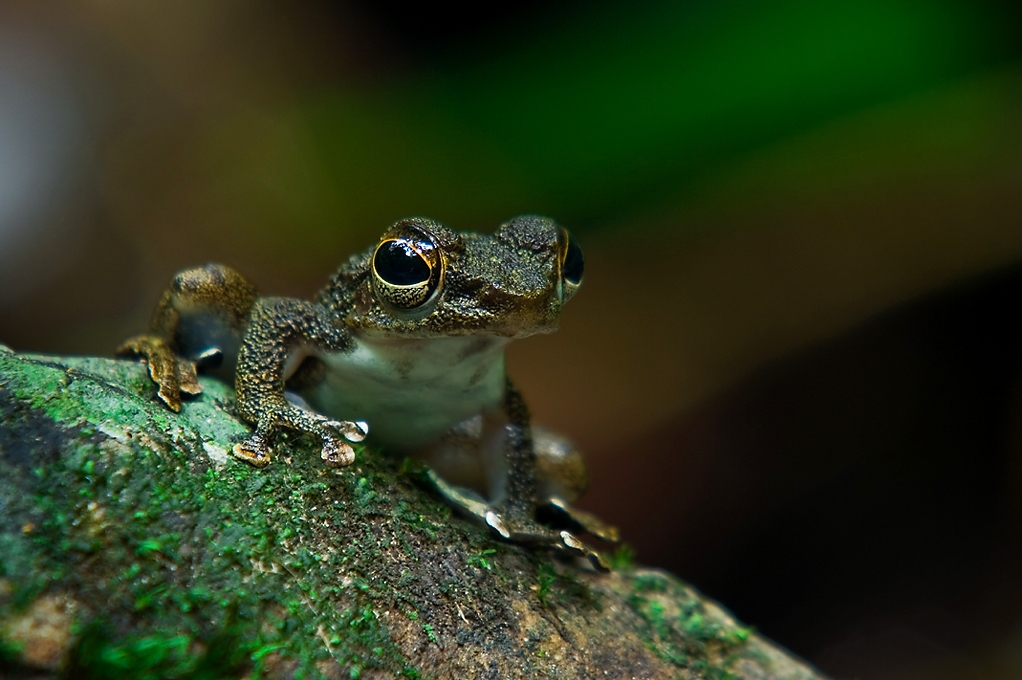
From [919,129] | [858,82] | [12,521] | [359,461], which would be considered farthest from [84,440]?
[919,129]

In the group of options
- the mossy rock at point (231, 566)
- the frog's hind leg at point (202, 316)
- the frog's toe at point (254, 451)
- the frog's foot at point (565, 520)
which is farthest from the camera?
the frog's foot at point (565, 520)

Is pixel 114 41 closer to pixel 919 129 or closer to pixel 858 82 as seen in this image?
pixel 858 82

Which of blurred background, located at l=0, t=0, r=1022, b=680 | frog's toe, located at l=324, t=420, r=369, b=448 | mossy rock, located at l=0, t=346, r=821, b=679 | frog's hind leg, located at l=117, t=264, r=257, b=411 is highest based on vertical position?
blurred background, located at l=0, t=0, r=1022, b=680

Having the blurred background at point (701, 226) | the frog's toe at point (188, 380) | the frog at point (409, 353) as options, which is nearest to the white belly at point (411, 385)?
the frog at point (409, 353)

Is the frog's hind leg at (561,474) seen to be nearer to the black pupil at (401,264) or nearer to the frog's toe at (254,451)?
the black pupil at (401,264)

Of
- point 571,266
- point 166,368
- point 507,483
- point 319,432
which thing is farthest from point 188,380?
point 571,266

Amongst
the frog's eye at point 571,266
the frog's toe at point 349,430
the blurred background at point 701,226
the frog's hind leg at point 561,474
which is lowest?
the frog's toe at point 349,430

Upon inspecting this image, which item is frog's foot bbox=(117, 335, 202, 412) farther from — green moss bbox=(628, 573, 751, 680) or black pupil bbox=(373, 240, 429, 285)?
green moss bbox=(628, 573, 751, 680)

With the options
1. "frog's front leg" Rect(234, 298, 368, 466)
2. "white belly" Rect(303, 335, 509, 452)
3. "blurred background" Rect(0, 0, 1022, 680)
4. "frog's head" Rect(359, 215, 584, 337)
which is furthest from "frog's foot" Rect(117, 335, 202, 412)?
"blurred background" Rect(0, 0, 1022, 680)
